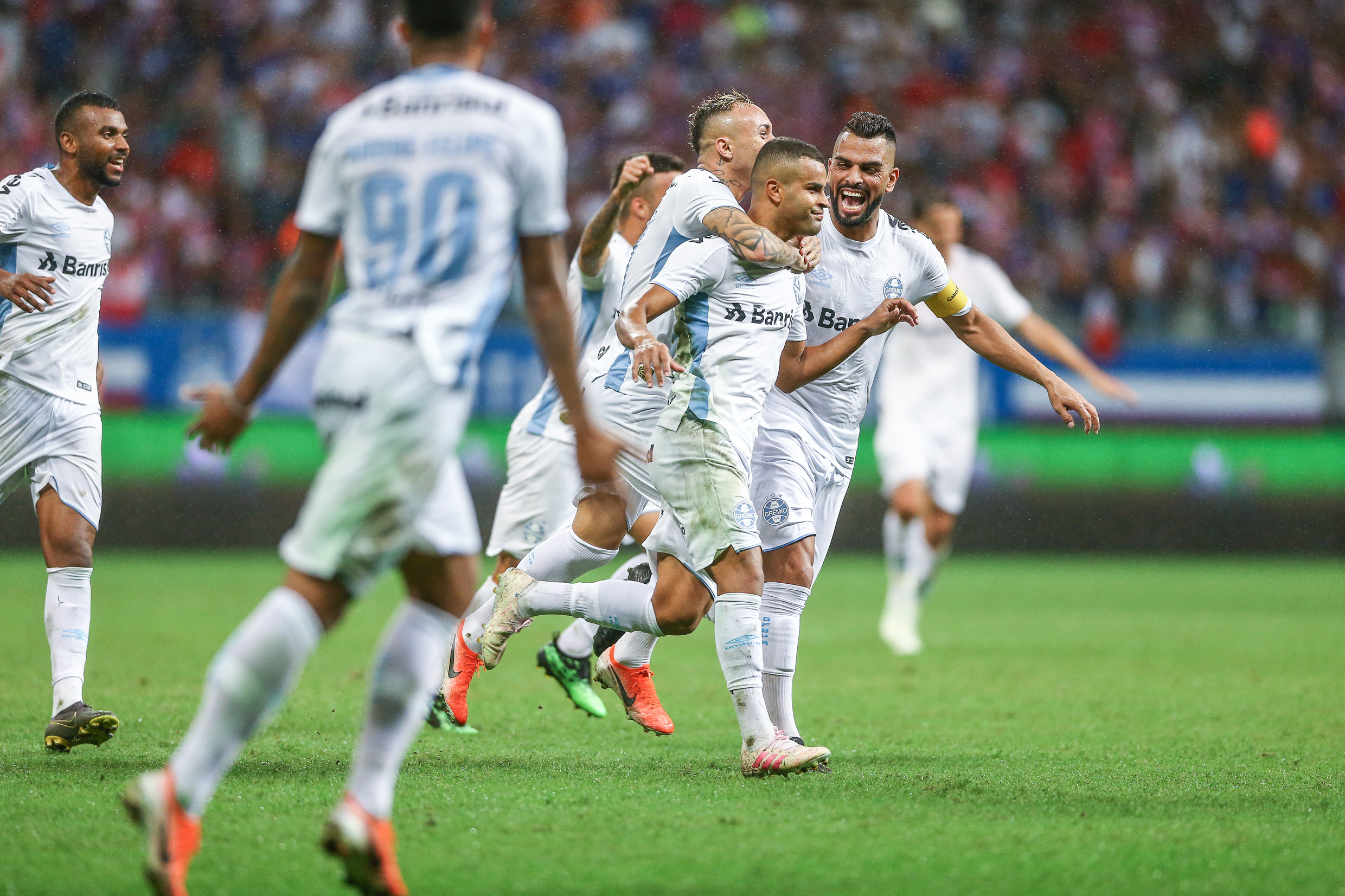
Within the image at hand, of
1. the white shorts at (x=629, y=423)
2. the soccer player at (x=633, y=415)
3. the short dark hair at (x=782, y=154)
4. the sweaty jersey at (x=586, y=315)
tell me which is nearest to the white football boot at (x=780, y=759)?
the soccer player at (x=633, y=415)

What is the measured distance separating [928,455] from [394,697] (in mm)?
7691

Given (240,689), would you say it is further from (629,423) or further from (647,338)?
(629,423)

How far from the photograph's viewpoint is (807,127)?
63.4 ft

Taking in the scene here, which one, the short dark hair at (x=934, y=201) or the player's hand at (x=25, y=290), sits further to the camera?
the short dark hair at (x=934, y=201)

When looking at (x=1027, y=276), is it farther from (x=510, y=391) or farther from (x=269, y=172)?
(x=269, y=172)

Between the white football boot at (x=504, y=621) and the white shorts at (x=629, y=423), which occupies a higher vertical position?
the white shorts at (x=629, y=423)

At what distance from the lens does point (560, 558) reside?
20.9 ft

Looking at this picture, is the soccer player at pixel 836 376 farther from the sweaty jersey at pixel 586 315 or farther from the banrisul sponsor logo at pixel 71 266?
the banrisul sponsor logo at pixel 71 266

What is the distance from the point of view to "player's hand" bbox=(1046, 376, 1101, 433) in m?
5.57

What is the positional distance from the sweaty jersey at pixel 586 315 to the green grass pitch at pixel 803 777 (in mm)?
1378

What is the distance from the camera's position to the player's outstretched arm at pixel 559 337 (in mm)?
3523

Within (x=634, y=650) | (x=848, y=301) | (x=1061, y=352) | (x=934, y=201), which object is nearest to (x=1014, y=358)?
(x=848, y=301)

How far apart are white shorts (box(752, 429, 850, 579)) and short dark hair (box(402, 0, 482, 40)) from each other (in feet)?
8.52

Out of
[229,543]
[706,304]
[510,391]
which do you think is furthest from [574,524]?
[229,543]
